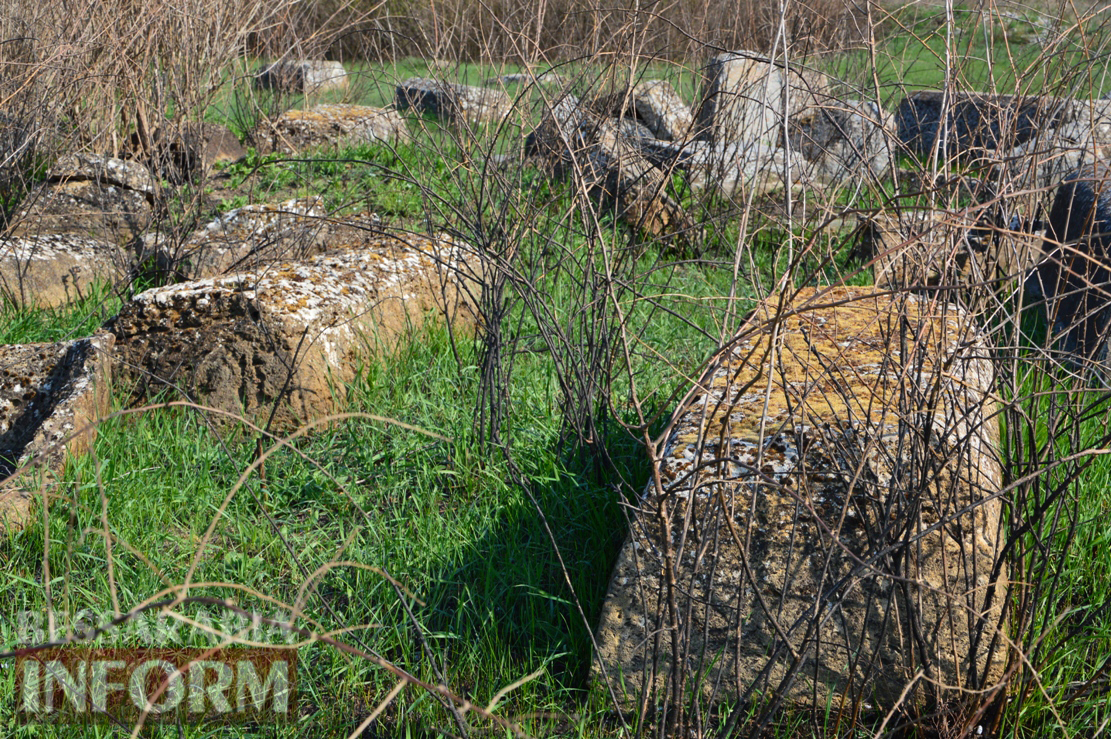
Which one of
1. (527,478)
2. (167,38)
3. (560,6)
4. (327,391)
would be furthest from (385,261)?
(560,6)

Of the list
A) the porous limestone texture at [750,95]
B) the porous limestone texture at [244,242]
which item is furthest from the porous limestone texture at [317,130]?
the porous limestone texture at [750,95]

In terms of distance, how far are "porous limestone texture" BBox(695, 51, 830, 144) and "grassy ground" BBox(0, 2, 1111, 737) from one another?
1.13 ft

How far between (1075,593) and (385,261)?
269 centimetres

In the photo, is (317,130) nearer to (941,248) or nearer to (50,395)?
(50,395)

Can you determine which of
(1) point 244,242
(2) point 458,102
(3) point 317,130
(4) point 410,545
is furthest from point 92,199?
(4) point 410,545

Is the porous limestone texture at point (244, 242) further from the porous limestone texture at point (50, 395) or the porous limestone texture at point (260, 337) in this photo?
the porous limestone texture at point (50, 395)

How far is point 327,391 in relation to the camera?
10.4 feet

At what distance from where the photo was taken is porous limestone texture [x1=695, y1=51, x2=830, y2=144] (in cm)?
188

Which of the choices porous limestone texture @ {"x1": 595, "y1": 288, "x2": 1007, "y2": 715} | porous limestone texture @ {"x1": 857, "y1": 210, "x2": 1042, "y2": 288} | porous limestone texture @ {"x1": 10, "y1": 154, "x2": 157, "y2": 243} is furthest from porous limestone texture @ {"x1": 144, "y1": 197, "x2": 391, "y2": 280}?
porous limestone texture @ {"x1": 857, "y1": 210, "x2": 1042, "y2": 288}

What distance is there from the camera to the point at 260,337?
3098 mm

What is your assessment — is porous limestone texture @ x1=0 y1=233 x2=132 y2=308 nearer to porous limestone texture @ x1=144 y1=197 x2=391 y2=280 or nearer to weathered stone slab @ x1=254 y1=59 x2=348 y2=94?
porous limestone texture @ x1=144 y1=197 x2=391 y2=280

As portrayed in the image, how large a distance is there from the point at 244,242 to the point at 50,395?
129 centimetres

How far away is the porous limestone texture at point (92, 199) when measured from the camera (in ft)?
15.8

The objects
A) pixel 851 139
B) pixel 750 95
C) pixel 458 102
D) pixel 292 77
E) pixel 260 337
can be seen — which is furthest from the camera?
pixel 292 77
